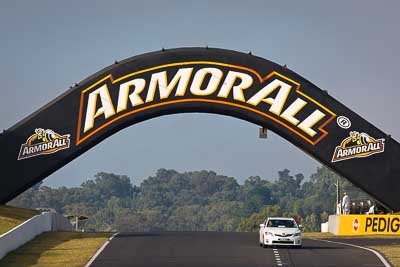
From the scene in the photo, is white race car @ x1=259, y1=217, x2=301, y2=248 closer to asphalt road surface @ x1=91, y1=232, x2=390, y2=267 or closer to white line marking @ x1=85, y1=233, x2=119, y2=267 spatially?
asphalt road surface @ x1=91, y1=232, x2=390, y2=267

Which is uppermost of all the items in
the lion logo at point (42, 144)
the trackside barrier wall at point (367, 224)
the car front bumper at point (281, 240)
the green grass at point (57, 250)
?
the lion logo at point (42, 144)

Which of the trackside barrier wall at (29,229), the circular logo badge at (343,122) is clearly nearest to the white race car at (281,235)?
the trackside barrier wall at (29,229)

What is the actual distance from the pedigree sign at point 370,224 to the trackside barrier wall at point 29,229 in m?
16.1

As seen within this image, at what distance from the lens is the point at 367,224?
60.3m

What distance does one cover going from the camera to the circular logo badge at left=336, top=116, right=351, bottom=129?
60.5 m

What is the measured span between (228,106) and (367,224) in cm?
1012

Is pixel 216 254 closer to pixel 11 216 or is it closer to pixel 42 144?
pixel 11 216

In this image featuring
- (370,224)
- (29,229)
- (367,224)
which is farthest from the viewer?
(367,224)

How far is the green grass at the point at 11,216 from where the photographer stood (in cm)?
5109

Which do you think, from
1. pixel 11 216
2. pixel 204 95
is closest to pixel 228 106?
pixel 204 95

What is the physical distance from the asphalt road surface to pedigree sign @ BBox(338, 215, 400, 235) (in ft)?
25.2

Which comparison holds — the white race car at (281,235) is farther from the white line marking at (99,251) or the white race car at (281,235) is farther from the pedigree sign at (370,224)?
the pedigree sign at (370,224)

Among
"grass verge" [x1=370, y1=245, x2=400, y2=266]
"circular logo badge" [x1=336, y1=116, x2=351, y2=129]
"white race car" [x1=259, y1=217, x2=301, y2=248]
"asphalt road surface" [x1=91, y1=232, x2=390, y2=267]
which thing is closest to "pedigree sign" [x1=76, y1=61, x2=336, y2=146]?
"circular logo badge" [x1=336, y1=116, x2=351, y2=129]

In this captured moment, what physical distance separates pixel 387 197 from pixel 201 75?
12.3 m
